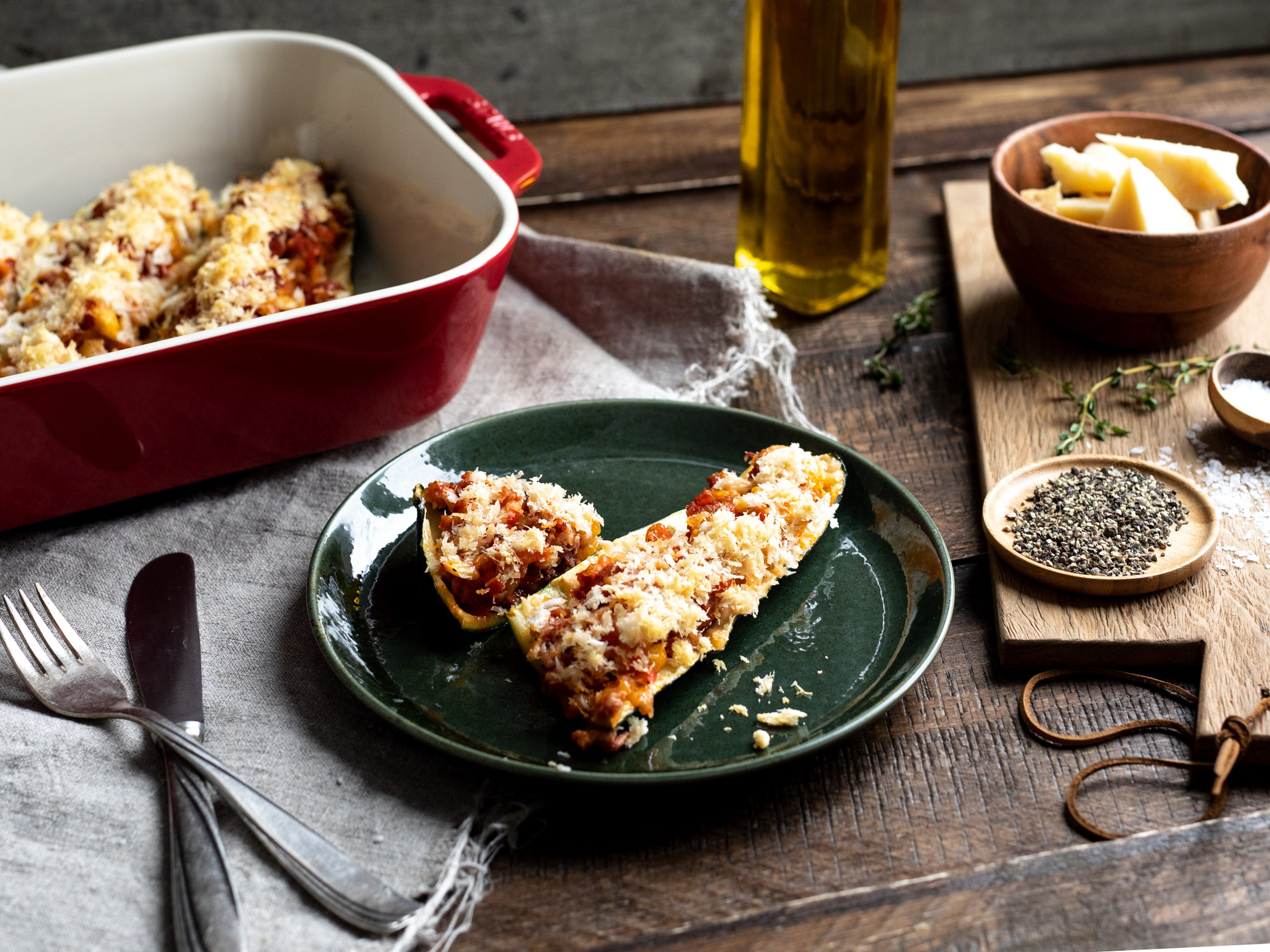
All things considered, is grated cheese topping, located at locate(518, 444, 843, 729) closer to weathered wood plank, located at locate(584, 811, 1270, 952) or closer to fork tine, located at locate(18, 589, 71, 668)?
weathered wood plank, located at locate(584, 811, 1270, 952)

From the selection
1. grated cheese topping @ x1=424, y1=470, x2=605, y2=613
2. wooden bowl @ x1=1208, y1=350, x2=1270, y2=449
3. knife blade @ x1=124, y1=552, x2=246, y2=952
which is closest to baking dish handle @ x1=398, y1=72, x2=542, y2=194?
grated cheese topping @ x1=424, y1=470, x2=605, y2=613

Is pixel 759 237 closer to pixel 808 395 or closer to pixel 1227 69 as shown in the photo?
pixel 808 395

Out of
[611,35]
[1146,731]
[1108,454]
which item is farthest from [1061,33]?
[1146,731]

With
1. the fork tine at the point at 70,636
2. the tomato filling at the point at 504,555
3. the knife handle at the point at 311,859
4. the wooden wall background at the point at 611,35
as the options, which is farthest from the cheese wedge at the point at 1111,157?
the fork tine at the point at 70,636

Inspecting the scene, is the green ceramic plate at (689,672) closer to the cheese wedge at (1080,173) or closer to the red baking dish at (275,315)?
the red baking dish at (275,315)

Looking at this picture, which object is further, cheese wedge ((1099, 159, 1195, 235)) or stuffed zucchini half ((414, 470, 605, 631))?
cheese wedge ((1099, 159, 1195, 235))

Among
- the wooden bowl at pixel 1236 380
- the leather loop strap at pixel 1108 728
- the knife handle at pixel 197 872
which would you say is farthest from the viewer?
the wooden bowl at pixel 1236 380

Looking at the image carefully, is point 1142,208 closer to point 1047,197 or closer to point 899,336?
point 1047,197

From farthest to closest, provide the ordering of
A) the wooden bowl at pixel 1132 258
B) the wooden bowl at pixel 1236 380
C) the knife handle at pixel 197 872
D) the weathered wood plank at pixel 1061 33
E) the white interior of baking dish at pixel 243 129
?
1. the weathered wood plank at pixel 1061 33
2. the white interior of baking dish at pixel 243 129
3. the wooden bowl at pixel 1132 258
4. the wooden bowl at pixel 1236 380
5. the knife handle at pixel 197 872
